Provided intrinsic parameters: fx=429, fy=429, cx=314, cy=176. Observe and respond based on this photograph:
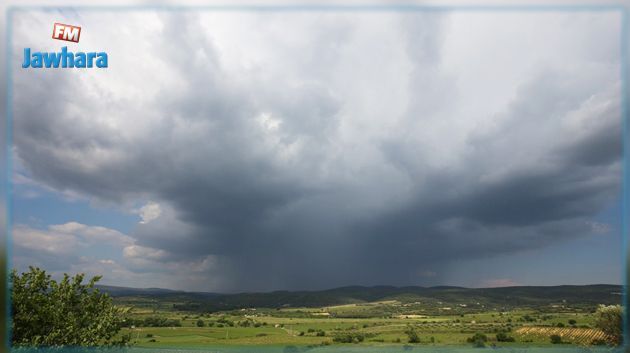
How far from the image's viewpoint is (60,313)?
1800 cm

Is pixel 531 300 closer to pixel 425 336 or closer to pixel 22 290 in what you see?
pixel 425 336

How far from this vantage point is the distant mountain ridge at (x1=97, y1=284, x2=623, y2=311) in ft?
170

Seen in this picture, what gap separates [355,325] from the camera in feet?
185

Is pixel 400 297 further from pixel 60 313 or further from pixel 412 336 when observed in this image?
pixel 60 313

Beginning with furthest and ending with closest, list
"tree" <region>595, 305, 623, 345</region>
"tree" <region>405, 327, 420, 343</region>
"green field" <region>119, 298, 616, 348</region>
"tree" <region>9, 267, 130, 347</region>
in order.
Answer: "tree" <region>405, 327, 420, 343</region>
"green field" <region>119, 298, 616, 348</region>
"tree" <region>595, 305, 623, 345</region>
"tree" <region>9, 267, 130, 347</region>

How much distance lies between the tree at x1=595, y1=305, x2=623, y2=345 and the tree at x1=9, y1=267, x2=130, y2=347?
30177 mm

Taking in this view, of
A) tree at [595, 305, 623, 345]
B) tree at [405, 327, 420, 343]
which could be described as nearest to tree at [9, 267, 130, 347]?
tree at [595, 305, 623, 345]

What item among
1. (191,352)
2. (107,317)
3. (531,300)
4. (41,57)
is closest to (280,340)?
(191,352)

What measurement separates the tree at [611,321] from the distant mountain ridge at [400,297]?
719 inches

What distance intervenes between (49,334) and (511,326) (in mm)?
49076

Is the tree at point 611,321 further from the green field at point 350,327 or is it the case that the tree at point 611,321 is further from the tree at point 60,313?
the tree at point 60,313

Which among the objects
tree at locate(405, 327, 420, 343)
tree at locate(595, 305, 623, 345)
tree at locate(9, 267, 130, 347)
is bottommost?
tree at locate(405, 327, 420, 343)

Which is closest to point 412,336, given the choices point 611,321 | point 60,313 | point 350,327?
point 350,327

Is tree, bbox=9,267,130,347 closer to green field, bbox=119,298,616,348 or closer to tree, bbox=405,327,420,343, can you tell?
green field, bbox=119,298,616,348
